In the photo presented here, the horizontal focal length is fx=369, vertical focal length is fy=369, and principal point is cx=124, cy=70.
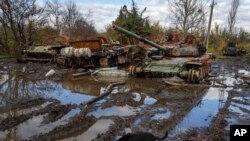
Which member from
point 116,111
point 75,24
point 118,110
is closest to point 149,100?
point 118,110

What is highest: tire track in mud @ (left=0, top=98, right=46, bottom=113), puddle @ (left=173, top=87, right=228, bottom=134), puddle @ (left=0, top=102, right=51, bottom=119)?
tire track in mud @ (left=0, top=98, right=46, bottom=113)

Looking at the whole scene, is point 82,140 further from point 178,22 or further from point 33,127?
point 178,22

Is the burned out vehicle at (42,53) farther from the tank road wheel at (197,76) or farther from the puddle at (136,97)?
the puddle at (136,97)

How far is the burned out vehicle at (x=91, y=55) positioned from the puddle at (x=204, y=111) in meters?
7.20

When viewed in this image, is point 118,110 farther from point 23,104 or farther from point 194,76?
point 194,76

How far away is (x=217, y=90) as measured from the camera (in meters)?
12.1

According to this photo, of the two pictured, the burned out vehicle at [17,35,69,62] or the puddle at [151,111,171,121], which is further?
the burned out vehicle at [17,35,69,62]

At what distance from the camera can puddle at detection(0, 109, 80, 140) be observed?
6.35 metres

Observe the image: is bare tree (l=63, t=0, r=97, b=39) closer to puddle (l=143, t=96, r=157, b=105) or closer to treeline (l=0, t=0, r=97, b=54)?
treeline (l=0, t=0, r=97, b=54)

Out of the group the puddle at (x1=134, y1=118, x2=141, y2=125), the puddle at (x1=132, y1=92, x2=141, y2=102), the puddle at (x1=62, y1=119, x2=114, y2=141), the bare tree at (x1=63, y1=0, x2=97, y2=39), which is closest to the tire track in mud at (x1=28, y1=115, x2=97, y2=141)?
the puddle at (x1=62, y1=119, x2=114, y2=141)

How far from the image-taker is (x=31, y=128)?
680 centimetres

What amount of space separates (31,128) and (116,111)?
7.43ft

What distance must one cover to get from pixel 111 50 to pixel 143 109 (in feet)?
32.6

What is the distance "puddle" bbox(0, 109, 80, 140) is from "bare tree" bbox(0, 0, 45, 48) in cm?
2046
